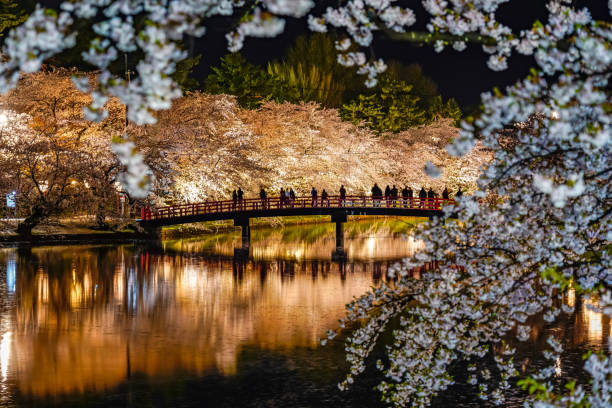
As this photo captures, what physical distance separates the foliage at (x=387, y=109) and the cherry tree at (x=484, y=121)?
224 feet

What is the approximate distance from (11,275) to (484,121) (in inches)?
1071

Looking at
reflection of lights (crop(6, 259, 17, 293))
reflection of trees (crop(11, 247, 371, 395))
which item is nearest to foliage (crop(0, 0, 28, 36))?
reflection of trees (crop(11, 247, 371, 395))

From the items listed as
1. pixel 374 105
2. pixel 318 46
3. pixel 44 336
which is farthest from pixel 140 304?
pixel 318 46

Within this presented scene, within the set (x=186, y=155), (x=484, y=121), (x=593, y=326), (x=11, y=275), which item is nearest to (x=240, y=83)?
(x=186, y=155)

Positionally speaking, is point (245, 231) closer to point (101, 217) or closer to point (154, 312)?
point (101, 217)

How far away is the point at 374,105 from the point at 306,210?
37.7 m

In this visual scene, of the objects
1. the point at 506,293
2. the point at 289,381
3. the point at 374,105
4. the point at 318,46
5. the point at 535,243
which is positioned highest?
the point at 318,46

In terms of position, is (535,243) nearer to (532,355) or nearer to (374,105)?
(532,355)

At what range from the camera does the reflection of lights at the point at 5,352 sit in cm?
1739

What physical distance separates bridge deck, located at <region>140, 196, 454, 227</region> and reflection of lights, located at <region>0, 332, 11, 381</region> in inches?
931

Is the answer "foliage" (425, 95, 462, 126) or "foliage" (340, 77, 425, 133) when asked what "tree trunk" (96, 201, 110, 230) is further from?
"foliage" (425, 95, 462, 126)

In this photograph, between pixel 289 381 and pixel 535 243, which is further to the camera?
pixel 289 381

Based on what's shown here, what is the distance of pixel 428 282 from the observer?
9.92 meters

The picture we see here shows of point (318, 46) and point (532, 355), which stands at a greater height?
point (318, 46)
